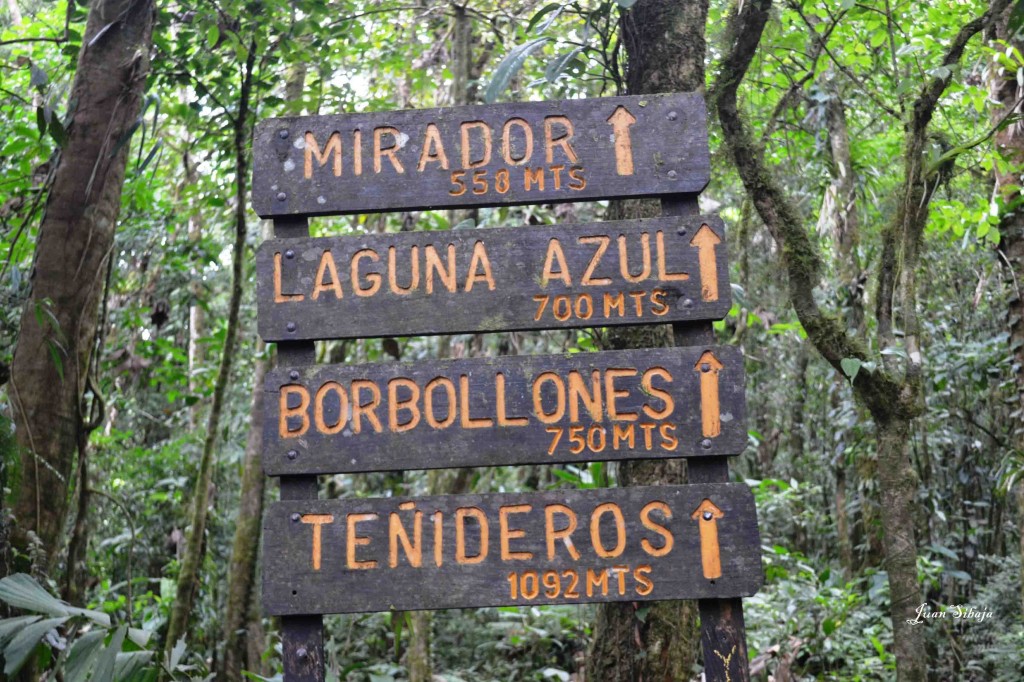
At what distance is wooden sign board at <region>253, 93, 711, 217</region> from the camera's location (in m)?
2.88

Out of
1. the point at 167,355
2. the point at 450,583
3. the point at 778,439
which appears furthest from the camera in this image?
the point at 778,439

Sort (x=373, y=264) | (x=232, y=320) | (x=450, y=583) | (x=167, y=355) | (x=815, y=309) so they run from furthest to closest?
1. (x=167, y=355)
2. (x=232, y=320)
3. (x=815, y=309)
4. (x=373, y=264)
5. (x=450, y=583)

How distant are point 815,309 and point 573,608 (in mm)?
3614

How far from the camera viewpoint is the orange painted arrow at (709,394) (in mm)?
2705

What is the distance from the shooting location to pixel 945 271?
823cm

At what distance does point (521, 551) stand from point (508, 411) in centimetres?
41

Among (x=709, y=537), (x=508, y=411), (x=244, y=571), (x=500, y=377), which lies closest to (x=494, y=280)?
(x=500, y=377)

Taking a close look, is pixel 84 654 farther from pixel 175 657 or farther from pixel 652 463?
pixel 652 463

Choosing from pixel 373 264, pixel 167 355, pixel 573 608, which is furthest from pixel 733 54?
pixel 167 355

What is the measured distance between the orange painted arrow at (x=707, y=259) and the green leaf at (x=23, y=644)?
90.4 inches

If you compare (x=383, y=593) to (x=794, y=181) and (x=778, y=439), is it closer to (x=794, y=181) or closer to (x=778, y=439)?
(x=794, y=181)

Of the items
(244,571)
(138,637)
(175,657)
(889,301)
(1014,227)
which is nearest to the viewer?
(138,637)

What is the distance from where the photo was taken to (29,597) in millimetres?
2949

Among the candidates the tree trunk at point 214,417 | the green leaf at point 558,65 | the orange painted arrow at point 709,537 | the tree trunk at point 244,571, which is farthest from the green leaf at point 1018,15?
the tree trunk at point 244,571
